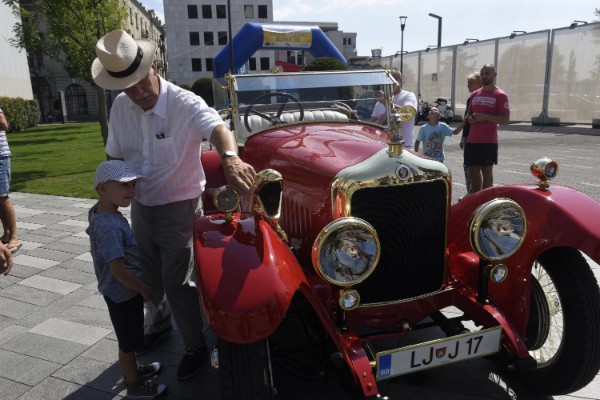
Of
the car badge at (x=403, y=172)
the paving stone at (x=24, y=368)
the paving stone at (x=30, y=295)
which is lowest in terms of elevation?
the paving stone at (x=24, y=368)

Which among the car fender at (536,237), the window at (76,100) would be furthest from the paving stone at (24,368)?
the window at (76,100)

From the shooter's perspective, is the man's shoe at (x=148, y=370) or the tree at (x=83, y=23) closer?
the man's shoe at (x=148, y=370)

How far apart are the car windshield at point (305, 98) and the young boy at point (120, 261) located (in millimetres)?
1281

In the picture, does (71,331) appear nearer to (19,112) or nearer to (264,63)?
(19,112)

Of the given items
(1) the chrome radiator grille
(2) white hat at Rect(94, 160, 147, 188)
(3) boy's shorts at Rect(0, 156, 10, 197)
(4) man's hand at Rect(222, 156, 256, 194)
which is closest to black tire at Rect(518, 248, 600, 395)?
(1) the chrome radiator grille

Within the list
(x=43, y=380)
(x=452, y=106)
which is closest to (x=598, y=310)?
(x=43, y=380)

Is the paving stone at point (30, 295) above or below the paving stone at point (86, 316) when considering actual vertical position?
above

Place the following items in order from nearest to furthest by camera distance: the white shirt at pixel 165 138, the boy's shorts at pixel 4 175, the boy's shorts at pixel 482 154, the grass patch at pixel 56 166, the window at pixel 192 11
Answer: the white shirt at pixel 165 138 < the boy's shorts at pixel 4 175 < the boy's shorts at pixel 482 154 < the grass patch at pixel 56 166 < the window at pixel 192 11

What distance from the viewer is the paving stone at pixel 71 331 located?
123 inches

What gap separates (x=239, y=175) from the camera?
2.11 meters

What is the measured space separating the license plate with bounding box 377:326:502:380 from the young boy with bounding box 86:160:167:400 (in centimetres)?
121

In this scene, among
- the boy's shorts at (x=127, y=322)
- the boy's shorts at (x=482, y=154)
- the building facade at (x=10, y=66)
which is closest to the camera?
the boy's shorts at (x=127, y=322)

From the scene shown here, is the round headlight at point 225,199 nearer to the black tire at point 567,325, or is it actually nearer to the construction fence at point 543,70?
the black tire at point 567,325

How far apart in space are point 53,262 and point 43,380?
206 cm
